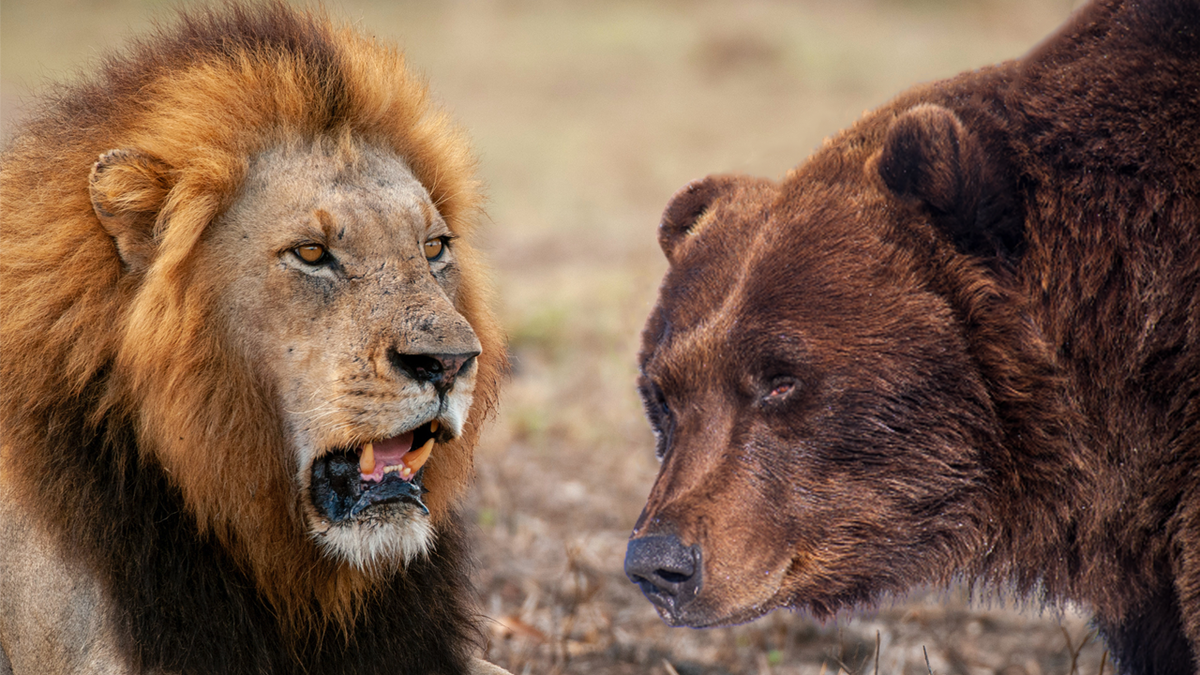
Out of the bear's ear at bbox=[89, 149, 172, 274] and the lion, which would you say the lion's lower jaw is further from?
the bear's ear at bbox=[89, 149, 172, 274]

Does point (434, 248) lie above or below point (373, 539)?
above

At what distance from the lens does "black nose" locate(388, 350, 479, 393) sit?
9.48 feet

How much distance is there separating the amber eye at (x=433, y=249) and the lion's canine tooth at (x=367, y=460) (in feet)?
1.85

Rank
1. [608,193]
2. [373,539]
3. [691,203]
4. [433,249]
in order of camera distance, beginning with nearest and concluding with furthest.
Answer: [373,539]
[433,249]
[691,203]
[608,193]

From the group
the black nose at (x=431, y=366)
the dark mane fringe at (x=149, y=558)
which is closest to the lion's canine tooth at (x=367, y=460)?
the black nose at (x=431, y=366)

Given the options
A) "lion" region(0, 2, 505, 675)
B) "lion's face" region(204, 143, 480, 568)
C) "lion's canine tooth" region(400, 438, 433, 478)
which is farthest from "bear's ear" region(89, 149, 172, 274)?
"lion's canine tooth" region(400, 438, 433, 478)

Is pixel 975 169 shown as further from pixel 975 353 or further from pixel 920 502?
pixel 920 502

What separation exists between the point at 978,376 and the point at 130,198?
7.13 feet

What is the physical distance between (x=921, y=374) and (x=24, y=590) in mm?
2346

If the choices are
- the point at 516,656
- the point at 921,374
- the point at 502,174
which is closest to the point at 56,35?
the point at 502,174

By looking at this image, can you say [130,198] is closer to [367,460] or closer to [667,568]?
[367,460]

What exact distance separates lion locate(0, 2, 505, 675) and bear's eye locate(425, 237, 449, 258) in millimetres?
48

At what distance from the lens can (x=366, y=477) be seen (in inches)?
119

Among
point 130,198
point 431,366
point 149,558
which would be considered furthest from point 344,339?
point 149,558
